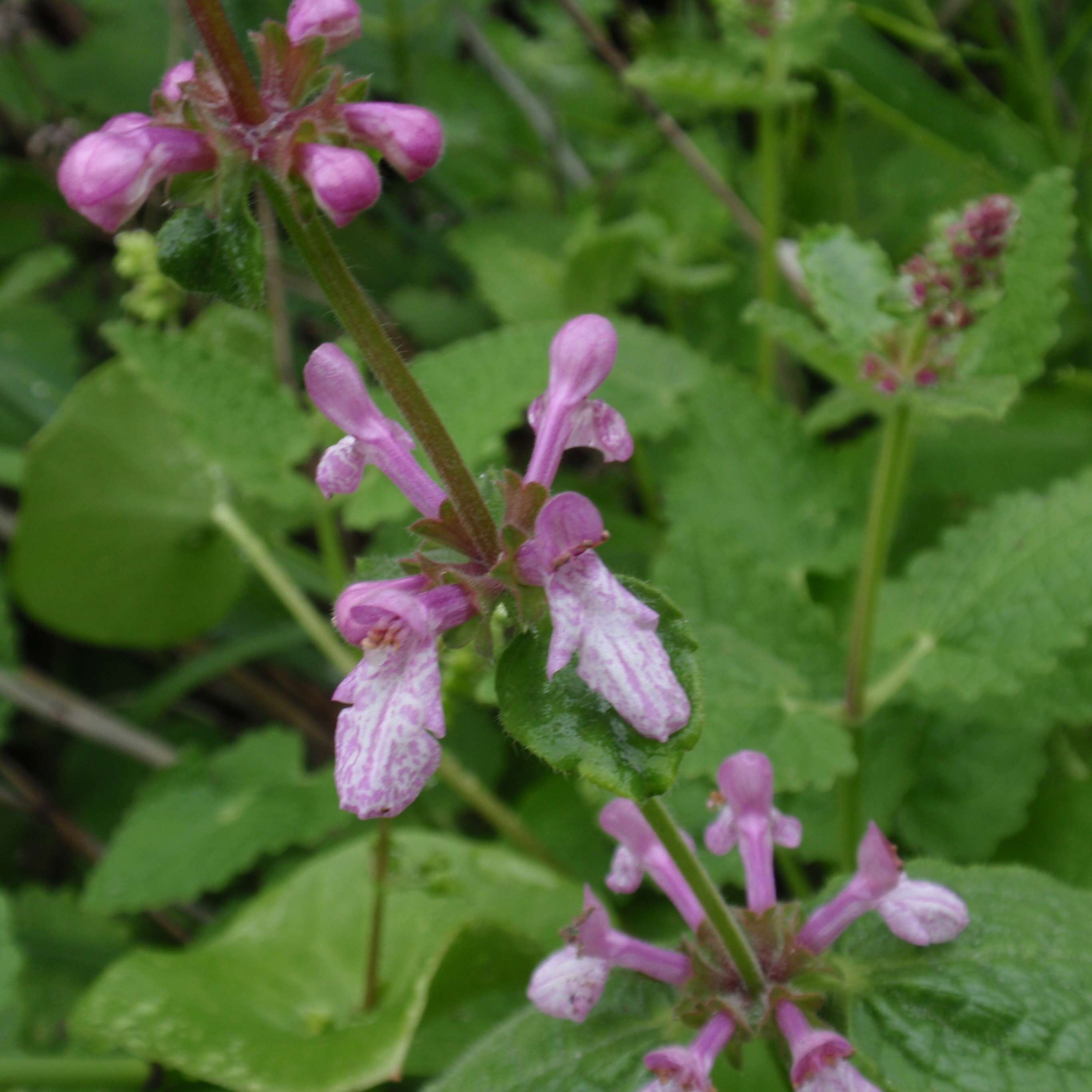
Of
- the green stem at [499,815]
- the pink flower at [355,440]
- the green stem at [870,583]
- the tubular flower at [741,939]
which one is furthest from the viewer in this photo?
the green stem at [499,815]

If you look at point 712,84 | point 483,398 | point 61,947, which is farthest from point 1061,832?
point 61,947

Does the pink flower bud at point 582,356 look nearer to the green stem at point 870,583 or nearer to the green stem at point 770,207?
the green stem at point 870,583

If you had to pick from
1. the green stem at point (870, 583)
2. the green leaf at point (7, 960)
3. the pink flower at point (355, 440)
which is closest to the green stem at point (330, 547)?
the green leaf at point (7, 960)

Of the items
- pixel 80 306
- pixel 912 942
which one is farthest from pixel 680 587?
pixel 80 306

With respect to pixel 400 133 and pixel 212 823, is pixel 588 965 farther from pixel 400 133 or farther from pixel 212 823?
pixel 212 823

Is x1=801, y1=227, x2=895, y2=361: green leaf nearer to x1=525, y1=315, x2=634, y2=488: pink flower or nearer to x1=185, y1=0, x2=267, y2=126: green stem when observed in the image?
x1=525, y1=315, x2=634, y2=488: pink flower

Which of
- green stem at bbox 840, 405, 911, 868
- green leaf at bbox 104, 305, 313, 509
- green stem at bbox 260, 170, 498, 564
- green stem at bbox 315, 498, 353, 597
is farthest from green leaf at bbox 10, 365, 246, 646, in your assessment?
green stem at bbox 260, 170, 498, 564

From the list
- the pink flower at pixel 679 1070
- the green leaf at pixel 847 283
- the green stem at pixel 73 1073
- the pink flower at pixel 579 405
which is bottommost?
the green stem at pixel 73 1073
